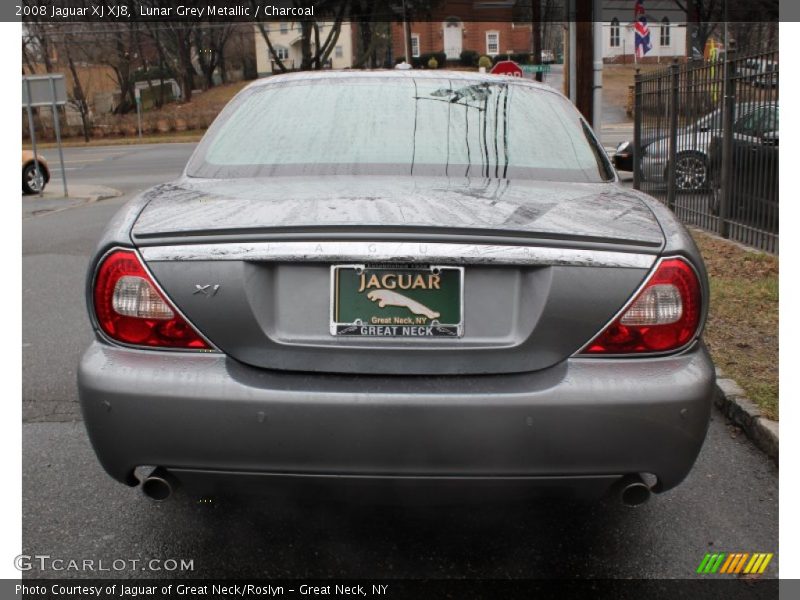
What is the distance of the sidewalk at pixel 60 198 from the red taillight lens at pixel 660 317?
15.9 m

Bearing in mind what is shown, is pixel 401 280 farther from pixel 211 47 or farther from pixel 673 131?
pixel 211 47

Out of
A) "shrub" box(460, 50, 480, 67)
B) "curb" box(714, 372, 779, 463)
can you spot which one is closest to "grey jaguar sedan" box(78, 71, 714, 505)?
"curb" box(714, 372, 779, 463)

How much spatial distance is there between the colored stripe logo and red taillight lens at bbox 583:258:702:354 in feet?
2.97

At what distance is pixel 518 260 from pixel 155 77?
70.5m

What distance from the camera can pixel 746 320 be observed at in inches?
234

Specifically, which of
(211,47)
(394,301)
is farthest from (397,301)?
(211,47)

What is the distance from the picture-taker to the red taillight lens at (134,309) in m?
2.45

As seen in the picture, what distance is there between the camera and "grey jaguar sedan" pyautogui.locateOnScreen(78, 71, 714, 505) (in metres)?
2.33

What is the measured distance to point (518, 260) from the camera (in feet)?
7.70

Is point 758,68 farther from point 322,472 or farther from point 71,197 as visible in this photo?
point 71,197

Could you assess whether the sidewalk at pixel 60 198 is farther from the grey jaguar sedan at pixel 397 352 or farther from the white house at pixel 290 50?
the white house at pixel 290 50

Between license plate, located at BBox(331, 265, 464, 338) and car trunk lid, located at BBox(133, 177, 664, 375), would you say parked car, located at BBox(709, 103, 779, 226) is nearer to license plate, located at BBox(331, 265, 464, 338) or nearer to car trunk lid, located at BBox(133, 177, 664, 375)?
car trunk lid, located at BBox(133, 177, 664, 375)

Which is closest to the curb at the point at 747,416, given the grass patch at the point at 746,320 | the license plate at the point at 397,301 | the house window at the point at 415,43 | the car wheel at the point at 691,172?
the grass patch at the point at 746,320
